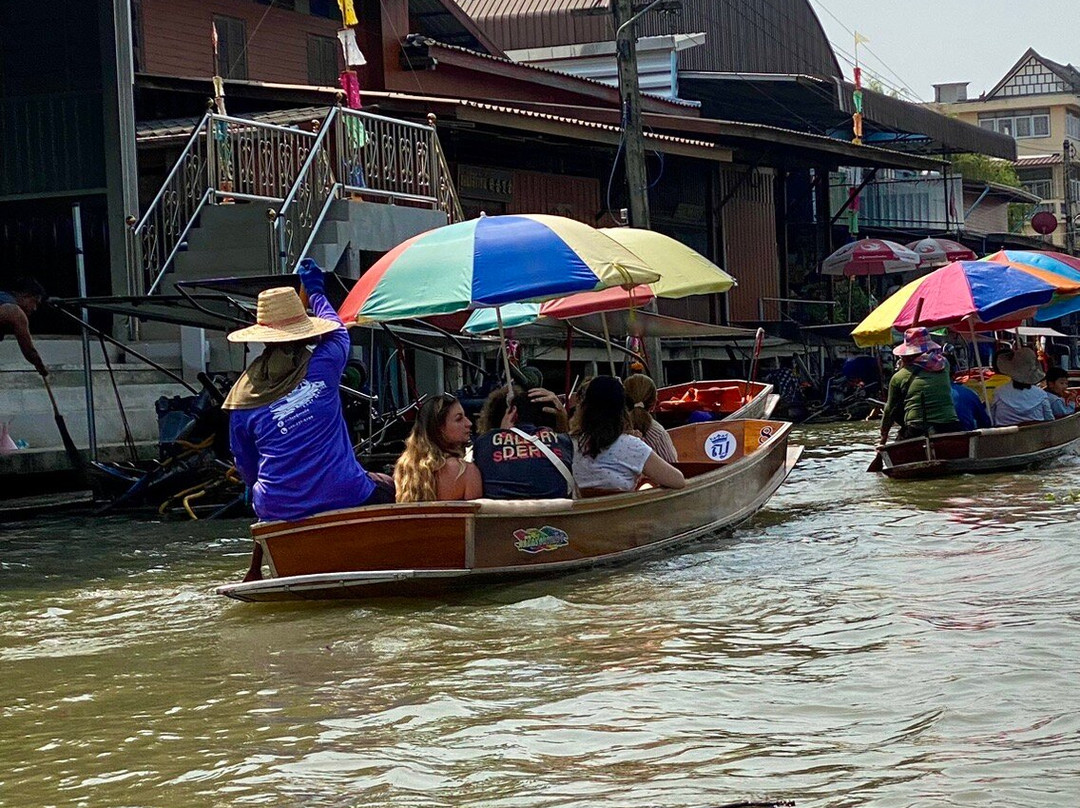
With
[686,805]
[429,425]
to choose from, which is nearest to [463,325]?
[429,425]

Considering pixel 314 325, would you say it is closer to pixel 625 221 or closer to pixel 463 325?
pixel 463 325

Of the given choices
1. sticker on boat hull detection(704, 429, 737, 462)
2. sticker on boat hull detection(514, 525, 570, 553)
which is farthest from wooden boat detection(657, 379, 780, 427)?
sticker on boat hull detection(514, 525, 570, 553)

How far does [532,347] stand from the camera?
21.5 metres

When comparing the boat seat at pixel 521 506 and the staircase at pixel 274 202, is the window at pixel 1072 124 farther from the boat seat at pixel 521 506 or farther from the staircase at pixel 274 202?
the boat seat at pixel 521 506

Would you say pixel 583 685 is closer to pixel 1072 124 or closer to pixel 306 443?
pixel 306 443

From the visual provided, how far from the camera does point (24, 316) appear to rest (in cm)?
1428

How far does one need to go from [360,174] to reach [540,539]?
30.1 feet

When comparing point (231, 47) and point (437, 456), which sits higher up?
point (231, 47)

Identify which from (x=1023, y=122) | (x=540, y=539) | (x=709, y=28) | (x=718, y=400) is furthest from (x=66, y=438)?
(x=1023, y=122)

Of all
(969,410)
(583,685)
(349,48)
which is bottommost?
(583,685)

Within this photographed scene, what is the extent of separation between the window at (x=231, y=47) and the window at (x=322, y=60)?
1.50 metres

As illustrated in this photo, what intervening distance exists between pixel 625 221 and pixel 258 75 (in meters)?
6.31

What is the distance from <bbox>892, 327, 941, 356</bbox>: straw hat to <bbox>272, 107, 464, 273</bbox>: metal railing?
588cm

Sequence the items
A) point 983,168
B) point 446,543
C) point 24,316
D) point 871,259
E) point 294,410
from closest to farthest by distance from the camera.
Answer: point 294,410 → point 446,543 → point 24,316 → point 871,259 → point 983,168
